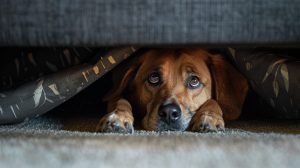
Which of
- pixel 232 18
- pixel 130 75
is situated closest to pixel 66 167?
pixel 232 18

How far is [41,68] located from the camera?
1.98m

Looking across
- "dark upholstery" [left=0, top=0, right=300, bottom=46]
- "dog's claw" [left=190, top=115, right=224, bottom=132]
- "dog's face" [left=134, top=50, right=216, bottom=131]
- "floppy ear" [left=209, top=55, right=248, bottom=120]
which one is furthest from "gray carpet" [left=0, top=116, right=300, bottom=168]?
"floppy ear" [left=209, top=55, right=248, bottom=120]

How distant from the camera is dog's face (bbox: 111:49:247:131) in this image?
1.95 metres

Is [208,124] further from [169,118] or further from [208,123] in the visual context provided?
[169,118]

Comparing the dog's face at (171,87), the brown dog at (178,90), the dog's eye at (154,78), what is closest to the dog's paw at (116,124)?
the brown dog at (178,90)

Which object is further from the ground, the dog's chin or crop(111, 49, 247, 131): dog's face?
crop(111, 49, 247, 131): dog's face

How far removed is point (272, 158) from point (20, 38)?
74 centimetres

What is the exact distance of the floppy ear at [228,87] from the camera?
204 centimetres

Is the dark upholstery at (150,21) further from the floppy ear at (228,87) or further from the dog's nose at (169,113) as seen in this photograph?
the floppy ear at (228,87)

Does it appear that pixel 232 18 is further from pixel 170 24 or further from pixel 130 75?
pixel 130 75

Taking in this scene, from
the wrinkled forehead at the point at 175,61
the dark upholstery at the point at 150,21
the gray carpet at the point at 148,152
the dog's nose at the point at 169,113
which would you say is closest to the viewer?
the gray carpet at the point at 148,152

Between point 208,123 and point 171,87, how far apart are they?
29 cm

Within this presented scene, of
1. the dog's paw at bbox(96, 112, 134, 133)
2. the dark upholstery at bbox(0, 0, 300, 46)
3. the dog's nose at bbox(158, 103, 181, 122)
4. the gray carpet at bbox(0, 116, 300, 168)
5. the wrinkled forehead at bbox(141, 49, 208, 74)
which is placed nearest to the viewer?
the gray carpet at bbox(0, 116, 300, 168)

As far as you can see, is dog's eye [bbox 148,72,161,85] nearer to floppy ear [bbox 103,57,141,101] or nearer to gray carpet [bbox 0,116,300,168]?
floppy ear [bbox 103,57,141,101]
